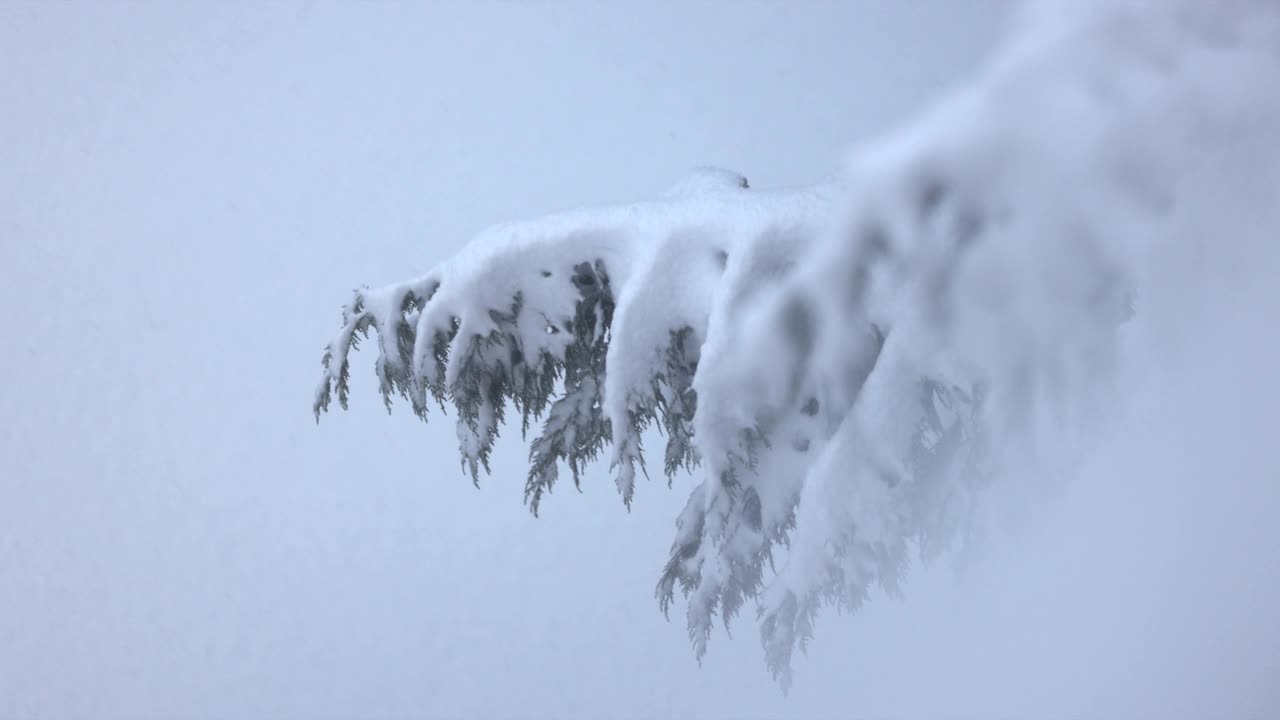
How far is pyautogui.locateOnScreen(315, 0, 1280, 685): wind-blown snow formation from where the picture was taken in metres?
1.19

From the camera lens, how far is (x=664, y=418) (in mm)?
2277

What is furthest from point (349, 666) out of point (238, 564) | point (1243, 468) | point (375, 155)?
point (375, 155)

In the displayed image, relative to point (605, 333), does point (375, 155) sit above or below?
above

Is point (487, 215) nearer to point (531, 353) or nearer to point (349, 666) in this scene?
point (349, 666)

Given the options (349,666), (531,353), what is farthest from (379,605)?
(531,353)

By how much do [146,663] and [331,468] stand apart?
128 inches

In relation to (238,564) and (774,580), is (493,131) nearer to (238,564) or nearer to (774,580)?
(238,564)

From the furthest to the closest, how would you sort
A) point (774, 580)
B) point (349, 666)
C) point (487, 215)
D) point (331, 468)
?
point (487, 215) → point (331, 468) → point (349, 666) → point (774, 580)

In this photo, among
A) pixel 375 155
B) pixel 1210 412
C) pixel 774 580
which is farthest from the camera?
pixel 375 155

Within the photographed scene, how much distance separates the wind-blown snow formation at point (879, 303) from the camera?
119 cm

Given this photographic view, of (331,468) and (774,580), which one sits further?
(331,468)

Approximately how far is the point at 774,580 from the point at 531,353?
37.1 inches

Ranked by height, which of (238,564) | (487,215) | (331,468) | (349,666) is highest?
(487,215)

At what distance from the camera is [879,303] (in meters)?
1.59
